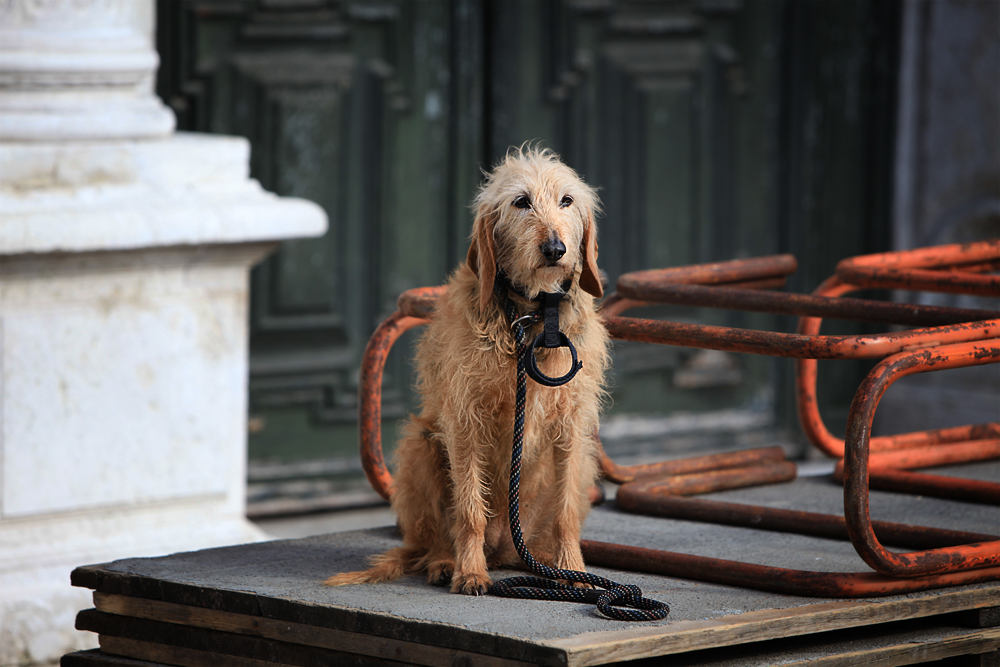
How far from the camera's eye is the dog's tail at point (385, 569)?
3205 mm

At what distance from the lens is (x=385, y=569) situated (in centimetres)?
325

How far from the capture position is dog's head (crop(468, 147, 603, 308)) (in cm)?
289

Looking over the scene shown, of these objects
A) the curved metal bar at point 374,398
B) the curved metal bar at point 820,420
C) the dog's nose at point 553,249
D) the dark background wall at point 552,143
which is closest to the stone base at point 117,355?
the dark background wall at point 552,143

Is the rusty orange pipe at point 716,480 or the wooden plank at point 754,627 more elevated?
the wooden plank at point 754,627

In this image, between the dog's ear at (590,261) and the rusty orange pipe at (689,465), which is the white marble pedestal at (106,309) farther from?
the dog's ear at (590,261)

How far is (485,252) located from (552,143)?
11.2 ft

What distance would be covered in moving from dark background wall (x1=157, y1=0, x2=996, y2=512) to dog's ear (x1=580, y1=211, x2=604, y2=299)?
9.64ft

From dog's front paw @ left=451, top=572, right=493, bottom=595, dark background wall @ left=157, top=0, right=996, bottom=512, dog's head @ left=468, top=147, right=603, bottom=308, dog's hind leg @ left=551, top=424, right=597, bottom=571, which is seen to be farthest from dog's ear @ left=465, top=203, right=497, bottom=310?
dark background wall @ left=157, top=0, right=996, bottom=512

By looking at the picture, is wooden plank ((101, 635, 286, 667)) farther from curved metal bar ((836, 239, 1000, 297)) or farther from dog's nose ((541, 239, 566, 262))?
curved metal bar ((836, 239, 1000, 297))

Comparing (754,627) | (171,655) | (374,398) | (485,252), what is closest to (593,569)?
(754,627)

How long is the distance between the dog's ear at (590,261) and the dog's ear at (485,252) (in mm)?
198

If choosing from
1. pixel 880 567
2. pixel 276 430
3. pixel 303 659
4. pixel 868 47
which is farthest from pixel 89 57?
pixel 868 47

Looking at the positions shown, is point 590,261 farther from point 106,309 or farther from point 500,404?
point 106,309

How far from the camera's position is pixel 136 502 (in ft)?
15.3
